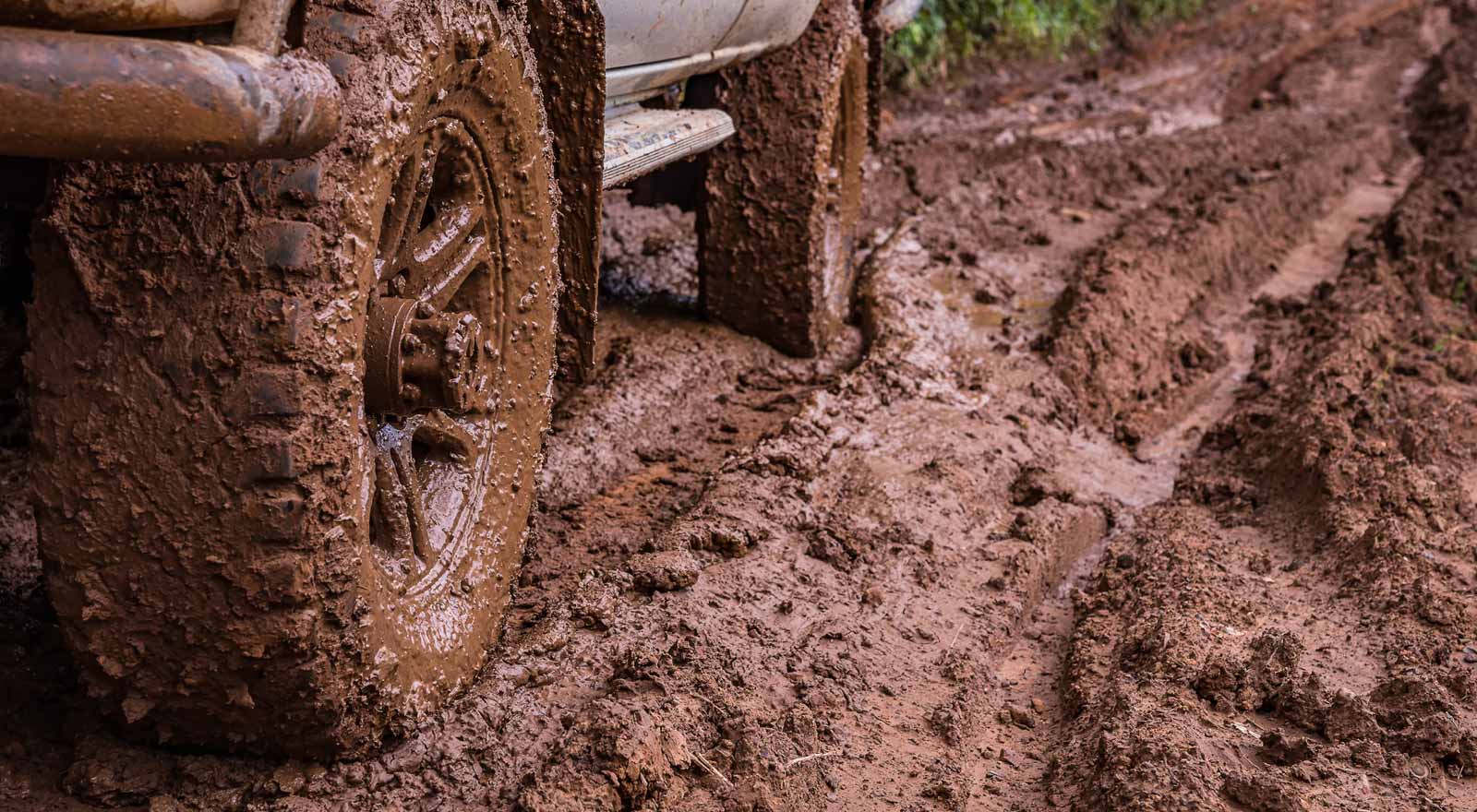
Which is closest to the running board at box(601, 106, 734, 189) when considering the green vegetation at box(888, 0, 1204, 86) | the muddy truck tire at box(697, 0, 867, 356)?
the muddy truck tire at box(697, 0, 867, 356)

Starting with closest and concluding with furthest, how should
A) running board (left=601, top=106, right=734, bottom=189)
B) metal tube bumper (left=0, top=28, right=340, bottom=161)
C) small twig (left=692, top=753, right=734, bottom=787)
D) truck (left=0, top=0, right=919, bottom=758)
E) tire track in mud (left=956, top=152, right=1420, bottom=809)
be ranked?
metal tube bumper (left=0, top=28, right=340, bottom=161) < truck (left=0, top=0, right=919, bottom=758) < small twig (left=692, top=753, right=734, bottom=787) < tire track in mud (left=956, top=152, right=1420, bottom=809) < running board (left=601, top=106, right=734, bottom=189)

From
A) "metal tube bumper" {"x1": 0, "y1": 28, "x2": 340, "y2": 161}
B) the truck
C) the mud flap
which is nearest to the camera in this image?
"metal tube bumper" {"x1": 0, "y1": 28, "x2": 340, "y2": 161}

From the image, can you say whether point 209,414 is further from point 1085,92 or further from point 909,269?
point 1085,92

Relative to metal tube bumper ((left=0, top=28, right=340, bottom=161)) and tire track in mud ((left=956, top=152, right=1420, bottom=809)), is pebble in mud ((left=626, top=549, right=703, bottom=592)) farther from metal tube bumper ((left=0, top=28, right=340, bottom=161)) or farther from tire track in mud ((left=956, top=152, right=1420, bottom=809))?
metal tube bumper ((left=0, top=28, right=340, bottom=161))

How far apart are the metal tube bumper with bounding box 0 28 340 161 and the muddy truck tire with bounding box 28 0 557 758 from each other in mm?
255

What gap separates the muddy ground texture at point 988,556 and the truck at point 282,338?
0.26m

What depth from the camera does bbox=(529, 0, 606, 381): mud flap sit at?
9.19ft

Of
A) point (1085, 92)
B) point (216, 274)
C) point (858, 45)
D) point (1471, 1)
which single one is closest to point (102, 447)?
point (216, 274)

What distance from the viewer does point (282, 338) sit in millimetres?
1879

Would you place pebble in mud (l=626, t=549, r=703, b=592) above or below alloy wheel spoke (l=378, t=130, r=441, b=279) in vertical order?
below

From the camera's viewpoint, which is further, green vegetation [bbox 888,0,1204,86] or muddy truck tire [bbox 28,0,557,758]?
green vegetation [bbox 888,0,1204,86]

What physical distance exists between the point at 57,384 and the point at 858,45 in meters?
3.83

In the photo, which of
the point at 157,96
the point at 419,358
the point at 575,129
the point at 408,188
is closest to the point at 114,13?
the point at 157,96

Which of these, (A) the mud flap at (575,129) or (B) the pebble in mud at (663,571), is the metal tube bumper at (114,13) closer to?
(A) the mud flap at (575,129)
